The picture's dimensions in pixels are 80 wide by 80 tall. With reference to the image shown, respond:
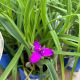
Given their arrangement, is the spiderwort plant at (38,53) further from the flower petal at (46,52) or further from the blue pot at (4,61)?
the blue pot at (4,61)

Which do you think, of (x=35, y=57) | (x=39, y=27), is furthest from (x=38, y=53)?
(x=39, y=27)

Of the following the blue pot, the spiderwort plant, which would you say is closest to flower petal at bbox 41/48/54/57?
the spiderwort plant

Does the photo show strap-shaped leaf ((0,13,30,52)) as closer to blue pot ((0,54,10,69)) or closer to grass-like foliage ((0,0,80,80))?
grass-like foliage ((0,0,80,80))

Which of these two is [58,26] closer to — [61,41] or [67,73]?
[61,41]

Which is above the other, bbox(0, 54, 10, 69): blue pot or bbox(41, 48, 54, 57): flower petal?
bbox(41, 48, 54, 57): flower petal

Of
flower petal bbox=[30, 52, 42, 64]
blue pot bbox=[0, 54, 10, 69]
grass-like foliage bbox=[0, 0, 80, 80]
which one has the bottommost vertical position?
blue pot bbox=[0, 54, 10, 69]

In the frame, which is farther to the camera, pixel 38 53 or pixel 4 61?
pixel 4 61

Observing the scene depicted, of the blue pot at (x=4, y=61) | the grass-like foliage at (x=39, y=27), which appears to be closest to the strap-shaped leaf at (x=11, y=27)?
the grass-like foliage at (x=39, y=27)

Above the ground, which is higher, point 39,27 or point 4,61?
point 39,27

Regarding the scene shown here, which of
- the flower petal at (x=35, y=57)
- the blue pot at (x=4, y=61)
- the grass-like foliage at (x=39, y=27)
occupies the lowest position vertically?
the blue pot at (x=4, y=61)

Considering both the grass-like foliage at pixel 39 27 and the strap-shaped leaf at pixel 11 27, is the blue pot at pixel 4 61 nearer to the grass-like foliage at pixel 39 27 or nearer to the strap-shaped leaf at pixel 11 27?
the grass-like foliage at pixel 39 27

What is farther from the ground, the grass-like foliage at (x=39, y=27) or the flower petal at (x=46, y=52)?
the grass-like foliage at (x=39, y=27)

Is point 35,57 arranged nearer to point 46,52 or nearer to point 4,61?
point 46,52

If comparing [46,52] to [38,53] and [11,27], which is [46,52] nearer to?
[38,53]
